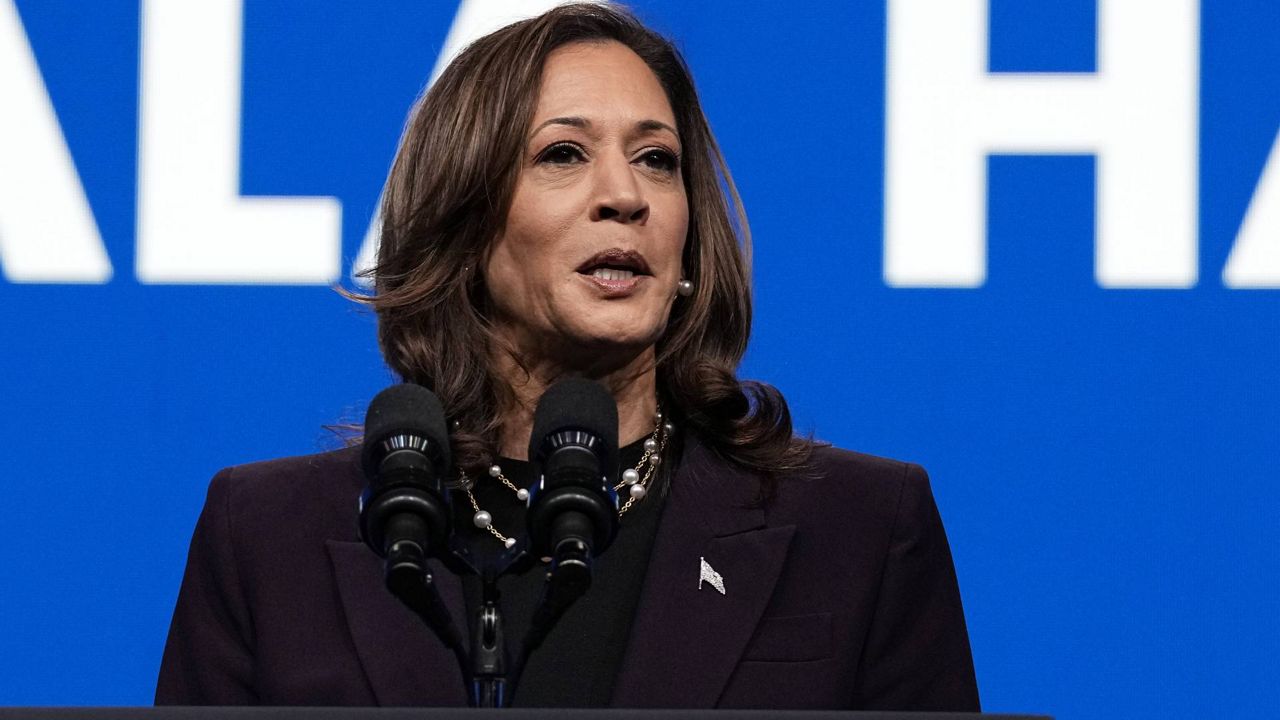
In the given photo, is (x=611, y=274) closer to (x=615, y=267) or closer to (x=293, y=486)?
(x=615, y=267)

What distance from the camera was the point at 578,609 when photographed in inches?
84.6

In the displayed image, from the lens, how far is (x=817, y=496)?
7.52 ft

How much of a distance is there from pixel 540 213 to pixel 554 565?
0.94 meters

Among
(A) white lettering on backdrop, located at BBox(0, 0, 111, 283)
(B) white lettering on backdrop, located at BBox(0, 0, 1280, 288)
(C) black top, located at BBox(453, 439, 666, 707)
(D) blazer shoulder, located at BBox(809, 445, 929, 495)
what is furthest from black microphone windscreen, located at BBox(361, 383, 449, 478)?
(A) white lettering on backdrop, located at BBox(0, 0, 111, 283)

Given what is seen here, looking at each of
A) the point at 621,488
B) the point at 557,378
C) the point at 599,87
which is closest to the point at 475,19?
the point at 599,87

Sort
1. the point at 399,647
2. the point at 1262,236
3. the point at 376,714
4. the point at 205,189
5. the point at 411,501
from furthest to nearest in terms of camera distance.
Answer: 1. the point at 205,189
2. the point at 1262,236
3. the point at 399,647
4. the point at 411,501
5. the point at 376,714

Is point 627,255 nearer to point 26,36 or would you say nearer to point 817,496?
point 817,496

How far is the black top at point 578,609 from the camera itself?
6.83 ft

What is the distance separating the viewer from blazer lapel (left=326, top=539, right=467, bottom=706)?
2082 millimetres

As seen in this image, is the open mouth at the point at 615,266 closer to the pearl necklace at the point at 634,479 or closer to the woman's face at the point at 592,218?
the woman's face at the point at 592,218

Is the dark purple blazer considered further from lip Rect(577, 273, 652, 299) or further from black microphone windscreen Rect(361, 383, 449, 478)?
black microphone windscreen Rect(361, 383, 449, 478)

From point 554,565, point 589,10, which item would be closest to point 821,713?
point 554,565

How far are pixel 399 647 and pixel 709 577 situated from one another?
1.24 feet

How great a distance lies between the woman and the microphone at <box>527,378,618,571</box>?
624 millimetres
